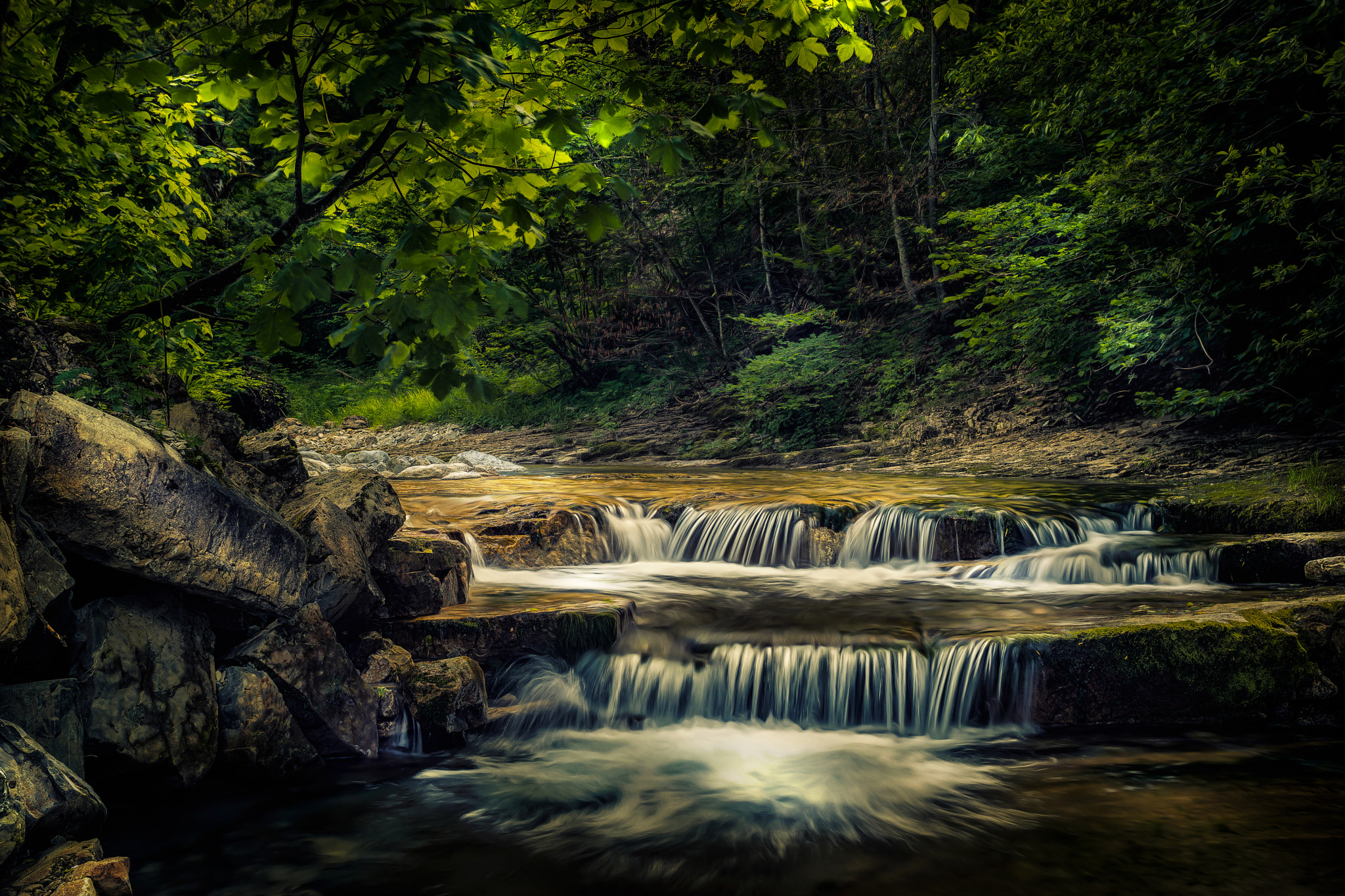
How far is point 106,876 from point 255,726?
151 centimetres

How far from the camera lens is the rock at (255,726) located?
4.01 metres

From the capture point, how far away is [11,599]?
2812 millimetres

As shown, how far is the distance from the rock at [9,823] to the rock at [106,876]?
201mm

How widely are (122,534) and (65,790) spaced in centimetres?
118

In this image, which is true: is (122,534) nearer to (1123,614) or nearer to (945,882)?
(945,882)

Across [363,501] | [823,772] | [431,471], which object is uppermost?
[431,471]

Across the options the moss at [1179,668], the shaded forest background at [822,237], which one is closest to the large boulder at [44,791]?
the shaded forest background at [822,237]

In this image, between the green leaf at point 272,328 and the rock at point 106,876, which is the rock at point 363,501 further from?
the green leaf at point 272,328

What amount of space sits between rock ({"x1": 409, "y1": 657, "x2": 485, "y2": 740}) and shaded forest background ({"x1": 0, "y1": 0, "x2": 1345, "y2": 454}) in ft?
6.62

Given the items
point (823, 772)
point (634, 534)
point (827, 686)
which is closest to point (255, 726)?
point (823, 772)

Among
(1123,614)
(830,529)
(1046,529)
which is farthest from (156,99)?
(1046,529)

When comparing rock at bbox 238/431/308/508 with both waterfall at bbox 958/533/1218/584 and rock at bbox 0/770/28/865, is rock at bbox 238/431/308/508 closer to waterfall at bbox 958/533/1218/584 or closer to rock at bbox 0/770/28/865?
rock at bbox 0/770/28/865

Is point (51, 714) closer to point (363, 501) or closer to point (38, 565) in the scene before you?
point (38, 565)

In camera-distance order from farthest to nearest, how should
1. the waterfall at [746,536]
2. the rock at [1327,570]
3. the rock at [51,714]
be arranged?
1. the waterfall at [746,536]
2. the rock at [1327,570]
3. the rock at [51,714]
